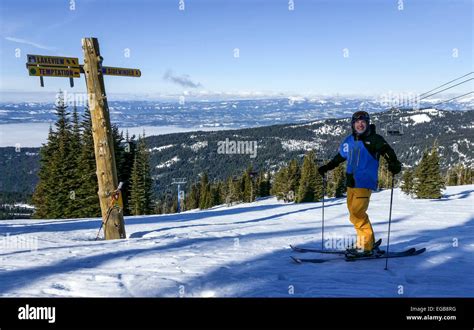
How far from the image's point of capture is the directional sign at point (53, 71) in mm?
6700

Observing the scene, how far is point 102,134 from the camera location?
7496 mm

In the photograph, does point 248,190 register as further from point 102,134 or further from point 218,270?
point 218,270

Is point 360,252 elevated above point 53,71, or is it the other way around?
point 53,71

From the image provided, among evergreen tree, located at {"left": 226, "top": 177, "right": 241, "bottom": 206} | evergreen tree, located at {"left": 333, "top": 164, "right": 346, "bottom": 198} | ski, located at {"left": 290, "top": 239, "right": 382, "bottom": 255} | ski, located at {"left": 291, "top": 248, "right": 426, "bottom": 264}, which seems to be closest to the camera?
ski, located at {"left": 291, "top": 248, "right": 426, "bottom": 264}

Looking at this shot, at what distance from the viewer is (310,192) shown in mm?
49906

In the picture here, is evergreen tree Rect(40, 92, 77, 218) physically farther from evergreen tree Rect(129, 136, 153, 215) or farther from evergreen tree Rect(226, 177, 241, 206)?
evergreen tree Rect(226, 177, 241, 206)

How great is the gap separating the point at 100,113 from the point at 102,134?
452mm

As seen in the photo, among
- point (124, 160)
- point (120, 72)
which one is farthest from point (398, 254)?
point (124, 160)

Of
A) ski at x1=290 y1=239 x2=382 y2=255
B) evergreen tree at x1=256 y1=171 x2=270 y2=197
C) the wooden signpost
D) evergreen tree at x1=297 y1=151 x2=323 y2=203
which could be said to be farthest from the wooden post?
evergreen tree at x1=256 y1=171 x2=270 y2=197

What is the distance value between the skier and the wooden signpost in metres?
5.01

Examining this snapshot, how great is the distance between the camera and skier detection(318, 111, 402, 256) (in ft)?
16.7
